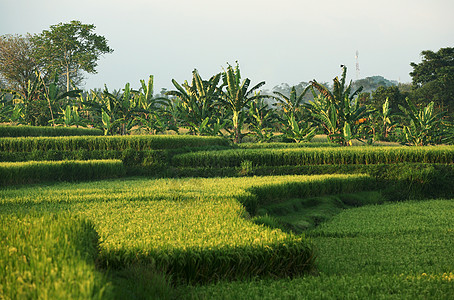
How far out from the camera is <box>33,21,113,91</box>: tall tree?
34875mm

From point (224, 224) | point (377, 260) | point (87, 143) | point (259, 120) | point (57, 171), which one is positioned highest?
point (259, 120)

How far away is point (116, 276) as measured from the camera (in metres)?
3.52

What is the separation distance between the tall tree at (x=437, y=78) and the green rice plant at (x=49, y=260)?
30.6 metres

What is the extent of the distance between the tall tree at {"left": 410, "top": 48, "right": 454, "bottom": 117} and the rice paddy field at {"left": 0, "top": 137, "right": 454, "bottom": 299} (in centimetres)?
2187

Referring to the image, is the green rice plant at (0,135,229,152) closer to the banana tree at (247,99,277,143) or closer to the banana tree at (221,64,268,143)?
the banana tree at (221,64,268,143)

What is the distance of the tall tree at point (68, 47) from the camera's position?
34875 mm

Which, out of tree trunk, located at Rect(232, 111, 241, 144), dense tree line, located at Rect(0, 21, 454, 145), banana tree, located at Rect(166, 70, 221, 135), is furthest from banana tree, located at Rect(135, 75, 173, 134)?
tree trunk, located at Rect(232, 111, 241, 144)

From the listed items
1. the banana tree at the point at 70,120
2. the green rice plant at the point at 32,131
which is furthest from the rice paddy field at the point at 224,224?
the banana tree at the point at 70,120

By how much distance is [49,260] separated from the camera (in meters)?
2.57

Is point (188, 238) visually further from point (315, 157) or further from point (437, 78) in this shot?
point (437, 78)

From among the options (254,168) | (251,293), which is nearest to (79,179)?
(254,168)

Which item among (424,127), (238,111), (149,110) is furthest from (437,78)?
(149,110)

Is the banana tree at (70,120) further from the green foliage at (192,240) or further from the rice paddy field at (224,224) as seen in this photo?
the green foliage at (192,240)

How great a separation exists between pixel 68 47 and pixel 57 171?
29627mm
